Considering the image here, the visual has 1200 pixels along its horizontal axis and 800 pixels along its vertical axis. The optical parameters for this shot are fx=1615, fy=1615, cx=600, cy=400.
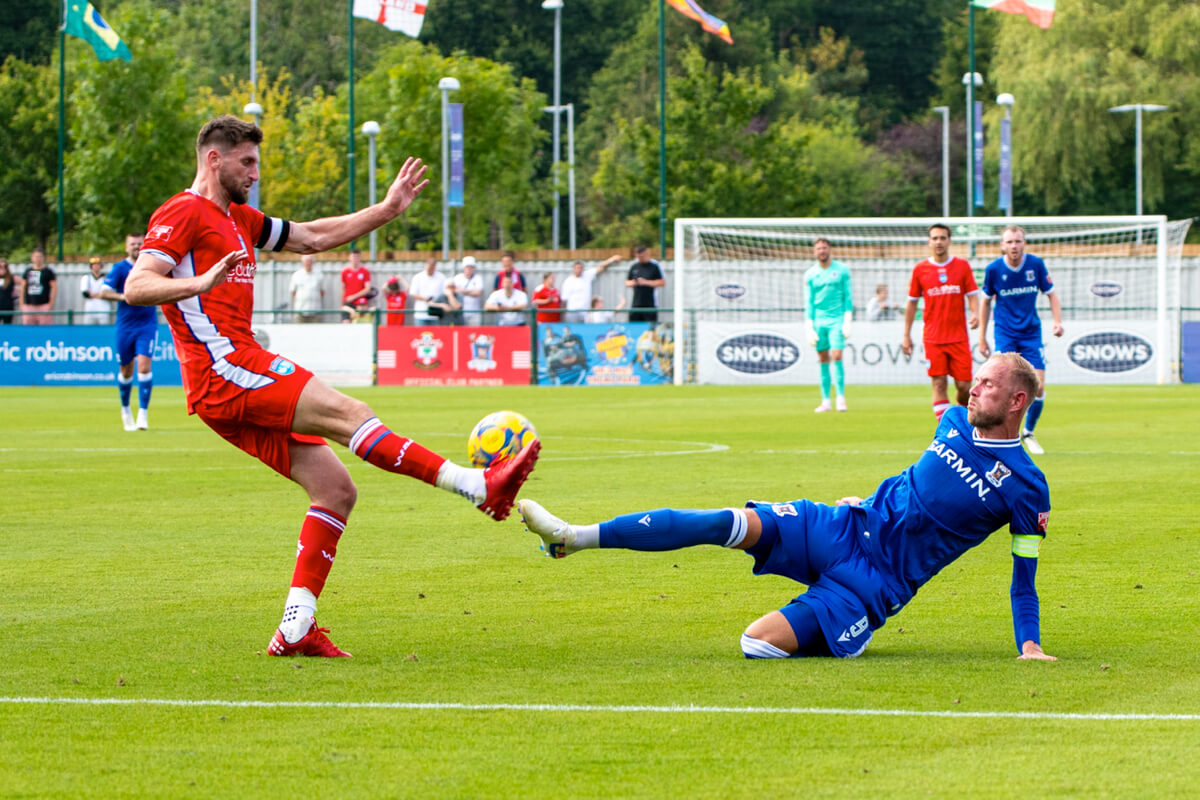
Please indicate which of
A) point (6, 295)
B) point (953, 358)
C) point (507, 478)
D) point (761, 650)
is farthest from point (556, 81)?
point (507, 478)

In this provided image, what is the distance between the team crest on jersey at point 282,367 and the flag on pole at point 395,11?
3204cm

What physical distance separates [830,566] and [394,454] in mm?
1640

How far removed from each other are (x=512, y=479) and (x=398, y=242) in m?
53.2

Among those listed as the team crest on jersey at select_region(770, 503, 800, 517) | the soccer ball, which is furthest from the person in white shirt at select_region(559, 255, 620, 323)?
the team crest on jersey at select_region(770, 503, 800, 517)

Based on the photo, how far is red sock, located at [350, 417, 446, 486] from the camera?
5770mm

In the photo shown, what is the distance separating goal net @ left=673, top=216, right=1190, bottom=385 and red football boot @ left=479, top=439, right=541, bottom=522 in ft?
77.0

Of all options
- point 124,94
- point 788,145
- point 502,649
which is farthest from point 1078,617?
point 788,145

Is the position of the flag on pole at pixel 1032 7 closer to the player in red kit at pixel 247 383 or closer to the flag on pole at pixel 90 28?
the flag on pole at pixel 90 28

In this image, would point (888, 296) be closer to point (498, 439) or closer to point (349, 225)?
point (349, 225)

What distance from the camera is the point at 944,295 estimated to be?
17.3 meters

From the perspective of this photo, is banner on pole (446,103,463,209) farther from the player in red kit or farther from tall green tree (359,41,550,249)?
the player in red kit

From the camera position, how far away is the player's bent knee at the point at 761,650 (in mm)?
5840

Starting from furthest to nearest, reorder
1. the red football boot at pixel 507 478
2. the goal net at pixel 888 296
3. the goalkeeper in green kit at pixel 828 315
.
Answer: the goal net at pixel 888 296, the goalkeeper in green kit at pixel 828 315, the red football boot at pixel 507 478

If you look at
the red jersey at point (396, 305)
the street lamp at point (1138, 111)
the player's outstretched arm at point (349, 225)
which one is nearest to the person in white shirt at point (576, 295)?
the red jersey at point (396, 305)
